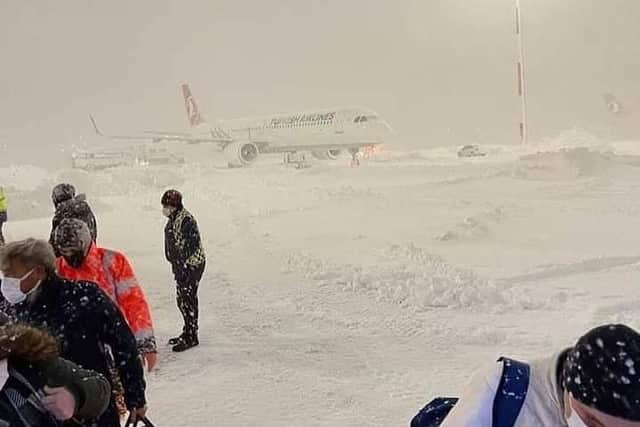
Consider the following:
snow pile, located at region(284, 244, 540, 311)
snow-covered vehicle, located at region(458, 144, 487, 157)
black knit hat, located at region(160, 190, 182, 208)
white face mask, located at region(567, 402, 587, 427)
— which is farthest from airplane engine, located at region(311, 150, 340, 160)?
white face mask, located at region(567, 402, 587, 427)

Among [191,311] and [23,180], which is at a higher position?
[23,180]

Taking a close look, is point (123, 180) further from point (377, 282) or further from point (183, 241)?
point (183, 241)

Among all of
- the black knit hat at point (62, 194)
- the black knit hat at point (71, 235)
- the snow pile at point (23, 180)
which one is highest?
the snow pile at point (23, 180)

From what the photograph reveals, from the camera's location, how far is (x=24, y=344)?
1.56m

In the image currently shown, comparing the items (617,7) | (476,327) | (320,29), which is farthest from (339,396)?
(320,29)

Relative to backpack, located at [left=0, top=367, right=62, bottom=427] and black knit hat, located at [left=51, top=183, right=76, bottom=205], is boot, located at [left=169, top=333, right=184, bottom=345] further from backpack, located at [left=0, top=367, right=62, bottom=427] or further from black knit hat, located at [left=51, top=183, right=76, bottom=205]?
backpack, located at [left=0, top=367, right=62, bottom=427]

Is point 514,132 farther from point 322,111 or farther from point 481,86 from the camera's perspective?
point 322,111

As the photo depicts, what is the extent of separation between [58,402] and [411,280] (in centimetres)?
672

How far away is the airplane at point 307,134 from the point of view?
26234 millimetres

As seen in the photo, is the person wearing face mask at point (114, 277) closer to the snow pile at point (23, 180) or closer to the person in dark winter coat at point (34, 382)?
the person in dark winter coat at point (34, 382)

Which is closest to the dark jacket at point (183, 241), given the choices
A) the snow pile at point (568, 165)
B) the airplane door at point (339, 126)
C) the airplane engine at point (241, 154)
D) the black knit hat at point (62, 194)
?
the black knit hat at point (62, 194)

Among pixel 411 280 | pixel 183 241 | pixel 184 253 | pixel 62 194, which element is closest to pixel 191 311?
pixel 184 253

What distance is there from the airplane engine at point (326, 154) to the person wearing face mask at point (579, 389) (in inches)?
1062

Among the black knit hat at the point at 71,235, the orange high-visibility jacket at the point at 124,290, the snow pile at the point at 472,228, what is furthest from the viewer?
the snow pile at the point at 472,228
